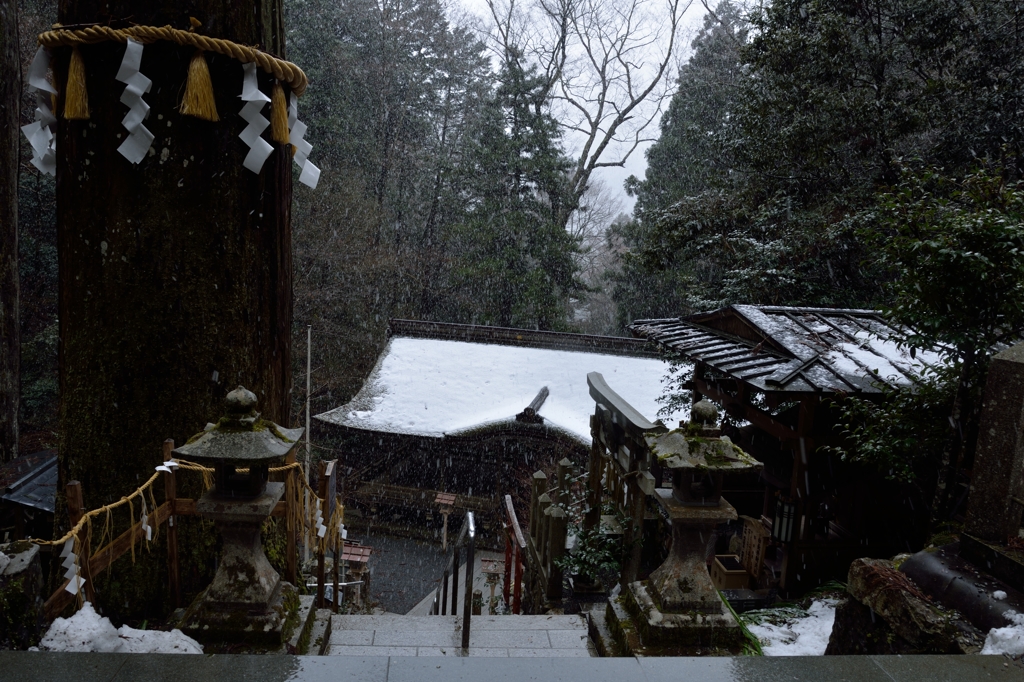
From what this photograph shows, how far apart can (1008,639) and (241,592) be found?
11.0ft

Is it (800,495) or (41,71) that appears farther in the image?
(800,495)

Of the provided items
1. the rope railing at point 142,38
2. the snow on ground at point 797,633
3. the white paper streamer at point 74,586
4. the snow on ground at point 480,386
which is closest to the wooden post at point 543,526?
the snow on ground at point 797,633

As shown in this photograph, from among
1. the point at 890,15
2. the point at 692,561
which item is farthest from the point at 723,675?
the point at 890,15

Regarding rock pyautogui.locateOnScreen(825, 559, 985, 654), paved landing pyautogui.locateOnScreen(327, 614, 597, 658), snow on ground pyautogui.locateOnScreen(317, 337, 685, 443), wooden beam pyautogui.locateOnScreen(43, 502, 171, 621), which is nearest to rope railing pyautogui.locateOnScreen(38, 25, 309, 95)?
wooden beam pyautogui.locateOnScreen(43, 502, 171, 621)

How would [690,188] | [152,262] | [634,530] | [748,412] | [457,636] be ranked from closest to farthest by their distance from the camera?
[152,262] < [457,636] < [634,530] < [748,412] < [690,188]

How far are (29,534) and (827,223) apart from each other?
12028 mm

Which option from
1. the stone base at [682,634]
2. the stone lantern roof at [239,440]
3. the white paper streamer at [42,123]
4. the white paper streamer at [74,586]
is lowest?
the stone base at [682,634]

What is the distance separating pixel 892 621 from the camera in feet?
11.0

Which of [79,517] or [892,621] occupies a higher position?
[79,517]

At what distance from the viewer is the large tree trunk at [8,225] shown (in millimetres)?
6902

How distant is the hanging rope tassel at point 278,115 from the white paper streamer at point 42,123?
1.03 meters

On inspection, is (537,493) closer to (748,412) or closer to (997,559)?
(748,412)

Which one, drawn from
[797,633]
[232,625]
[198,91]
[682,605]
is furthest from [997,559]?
[198,91]

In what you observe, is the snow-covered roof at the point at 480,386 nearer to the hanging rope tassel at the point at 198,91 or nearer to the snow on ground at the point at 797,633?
the snow on ground at the point at 797,633
